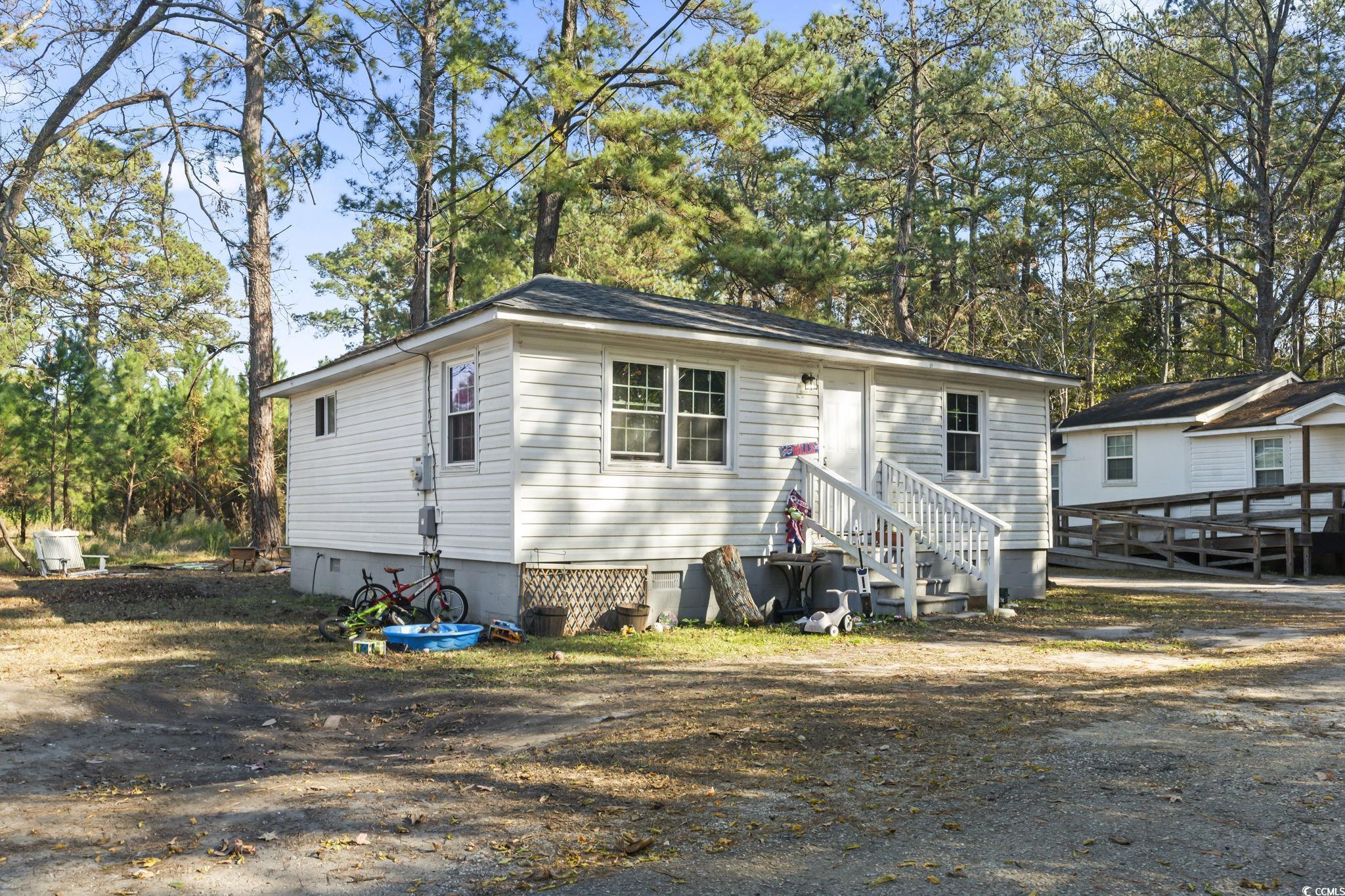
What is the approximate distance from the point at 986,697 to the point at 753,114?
52.0 ft

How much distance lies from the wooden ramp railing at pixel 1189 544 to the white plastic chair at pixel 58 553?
18826mm

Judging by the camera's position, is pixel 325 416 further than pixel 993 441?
Yes

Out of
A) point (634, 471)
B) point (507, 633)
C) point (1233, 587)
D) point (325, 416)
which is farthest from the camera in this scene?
point (1233, 587)

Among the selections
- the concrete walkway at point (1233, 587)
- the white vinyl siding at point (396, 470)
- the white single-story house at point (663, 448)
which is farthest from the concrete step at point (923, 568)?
the concrete walkway at point (1233, 587)

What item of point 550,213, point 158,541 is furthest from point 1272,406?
point 158,541

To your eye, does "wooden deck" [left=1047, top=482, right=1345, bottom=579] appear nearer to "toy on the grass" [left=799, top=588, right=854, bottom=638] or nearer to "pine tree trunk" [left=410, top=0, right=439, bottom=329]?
"toy on the grass" [left=799, top=588, right=854, bottom=638]

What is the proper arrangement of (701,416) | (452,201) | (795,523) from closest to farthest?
(701,416) → (795,523) → (452,201)

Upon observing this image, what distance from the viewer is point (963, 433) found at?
14.9 m

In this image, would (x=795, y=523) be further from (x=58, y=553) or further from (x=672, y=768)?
(x=58, y=553)

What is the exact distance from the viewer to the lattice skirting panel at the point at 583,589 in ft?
35.2

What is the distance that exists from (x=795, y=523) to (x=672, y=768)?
24.0ft

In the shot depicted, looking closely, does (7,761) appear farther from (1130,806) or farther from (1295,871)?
(1295,871)

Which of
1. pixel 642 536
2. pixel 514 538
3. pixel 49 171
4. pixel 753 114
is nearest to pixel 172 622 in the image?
pixel 514 538

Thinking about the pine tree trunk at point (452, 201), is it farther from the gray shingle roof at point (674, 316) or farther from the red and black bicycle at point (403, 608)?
the red and black bicycle at point (403, 608)
